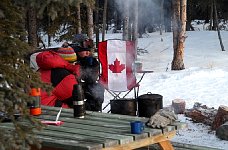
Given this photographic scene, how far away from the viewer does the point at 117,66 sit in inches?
290

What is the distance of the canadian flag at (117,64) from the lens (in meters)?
7.30

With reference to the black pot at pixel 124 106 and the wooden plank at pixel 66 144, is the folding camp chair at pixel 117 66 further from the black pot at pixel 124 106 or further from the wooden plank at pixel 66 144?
the wooden plank at pixel 66 144

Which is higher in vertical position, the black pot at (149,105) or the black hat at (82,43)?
the black hat at (82,43)

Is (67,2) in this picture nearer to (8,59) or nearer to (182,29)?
(8,59)

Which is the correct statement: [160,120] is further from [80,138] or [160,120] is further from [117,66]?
[117,66]

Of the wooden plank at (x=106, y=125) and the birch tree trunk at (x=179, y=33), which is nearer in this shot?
the wooden plank at (x=106, y=125)

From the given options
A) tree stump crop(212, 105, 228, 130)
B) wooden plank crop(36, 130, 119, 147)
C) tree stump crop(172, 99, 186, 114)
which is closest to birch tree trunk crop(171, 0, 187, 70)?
tree stump crop(172, 99, 186, 114)

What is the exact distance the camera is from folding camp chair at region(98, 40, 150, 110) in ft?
23.9

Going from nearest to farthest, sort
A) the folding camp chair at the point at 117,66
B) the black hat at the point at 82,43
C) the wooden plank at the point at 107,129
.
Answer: the wooden plank at the point at 107,129 → the black hat at the point at 82,43 → the folding camp chair at the point at 117,66

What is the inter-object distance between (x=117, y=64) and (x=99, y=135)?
4273 mm

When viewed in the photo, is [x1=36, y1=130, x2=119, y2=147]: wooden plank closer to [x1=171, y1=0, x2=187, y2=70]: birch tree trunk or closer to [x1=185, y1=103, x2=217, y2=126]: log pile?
[x1=185, y1=103, x2=217, y2=126]: log pile

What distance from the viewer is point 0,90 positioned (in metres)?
1.78

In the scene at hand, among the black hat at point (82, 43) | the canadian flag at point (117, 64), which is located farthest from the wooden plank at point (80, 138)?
the canadian flag at point (117, 64)

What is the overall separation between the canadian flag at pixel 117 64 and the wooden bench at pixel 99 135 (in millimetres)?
3438
